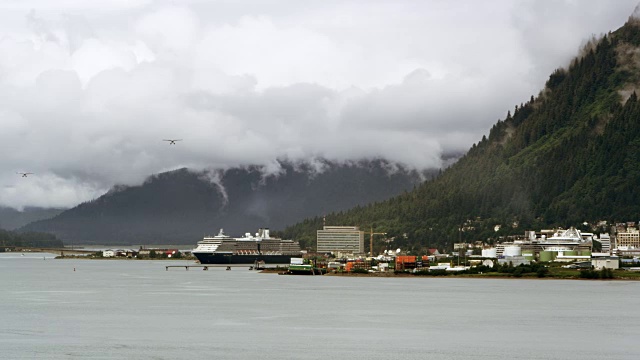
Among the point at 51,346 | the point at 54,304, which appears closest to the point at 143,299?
the point at 54,304

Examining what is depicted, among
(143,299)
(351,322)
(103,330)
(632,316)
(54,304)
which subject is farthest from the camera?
(143,299)

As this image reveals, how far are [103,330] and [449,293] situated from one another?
71.2 m

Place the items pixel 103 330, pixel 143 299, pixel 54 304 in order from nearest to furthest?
1. pixel 103 330
2. pixel 54 304
3. pixel 143 299

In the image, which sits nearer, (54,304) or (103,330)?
(103,330)

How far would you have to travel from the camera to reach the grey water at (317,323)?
82.9 metres

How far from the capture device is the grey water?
272 feet

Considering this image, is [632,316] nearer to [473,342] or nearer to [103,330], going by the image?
[473,342]

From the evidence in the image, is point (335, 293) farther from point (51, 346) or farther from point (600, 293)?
point (51, 346)

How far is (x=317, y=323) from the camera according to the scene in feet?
341

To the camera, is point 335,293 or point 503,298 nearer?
point 503,298

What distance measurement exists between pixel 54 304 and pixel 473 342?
59815 mm

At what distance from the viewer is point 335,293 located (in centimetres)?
15450

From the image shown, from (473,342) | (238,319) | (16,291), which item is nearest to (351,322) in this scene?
(238,319)

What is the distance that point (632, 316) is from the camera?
112250 millimetres
